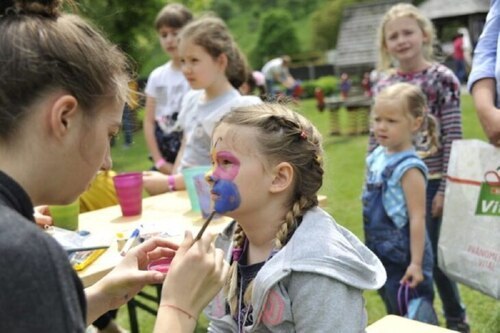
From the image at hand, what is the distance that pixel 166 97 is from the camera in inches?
175

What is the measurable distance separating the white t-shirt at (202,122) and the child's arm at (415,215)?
93 cm

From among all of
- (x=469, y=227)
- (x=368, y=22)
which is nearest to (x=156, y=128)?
(x=469, y=227)

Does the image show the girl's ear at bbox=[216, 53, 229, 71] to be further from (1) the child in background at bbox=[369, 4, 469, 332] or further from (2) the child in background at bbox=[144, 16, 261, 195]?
(1) the child in background at bbox=[369, 4, 469, 332]

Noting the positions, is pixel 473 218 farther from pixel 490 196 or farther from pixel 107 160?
pixel 107 160

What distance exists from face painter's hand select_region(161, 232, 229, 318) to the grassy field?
65 centimetres

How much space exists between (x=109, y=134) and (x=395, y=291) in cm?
211

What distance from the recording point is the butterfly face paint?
173cm

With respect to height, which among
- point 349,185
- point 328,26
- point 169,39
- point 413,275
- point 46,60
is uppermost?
point 46,60

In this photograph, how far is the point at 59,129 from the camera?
1090mm

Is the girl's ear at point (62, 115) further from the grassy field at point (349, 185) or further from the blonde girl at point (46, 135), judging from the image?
the grassy field at point (349, 185)

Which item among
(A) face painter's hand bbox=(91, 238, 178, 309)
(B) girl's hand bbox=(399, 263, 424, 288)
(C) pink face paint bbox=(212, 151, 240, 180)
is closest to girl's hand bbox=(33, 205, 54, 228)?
(A) face painter's hand bbox=(91, 238, 178, 309)

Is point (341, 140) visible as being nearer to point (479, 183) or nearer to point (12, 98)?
point (479, 183)

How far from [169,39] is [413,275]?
2.70 m

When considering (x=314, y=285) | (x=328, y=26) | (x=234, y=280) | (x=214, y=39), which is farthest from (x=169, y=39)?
(x=328, y=26)
